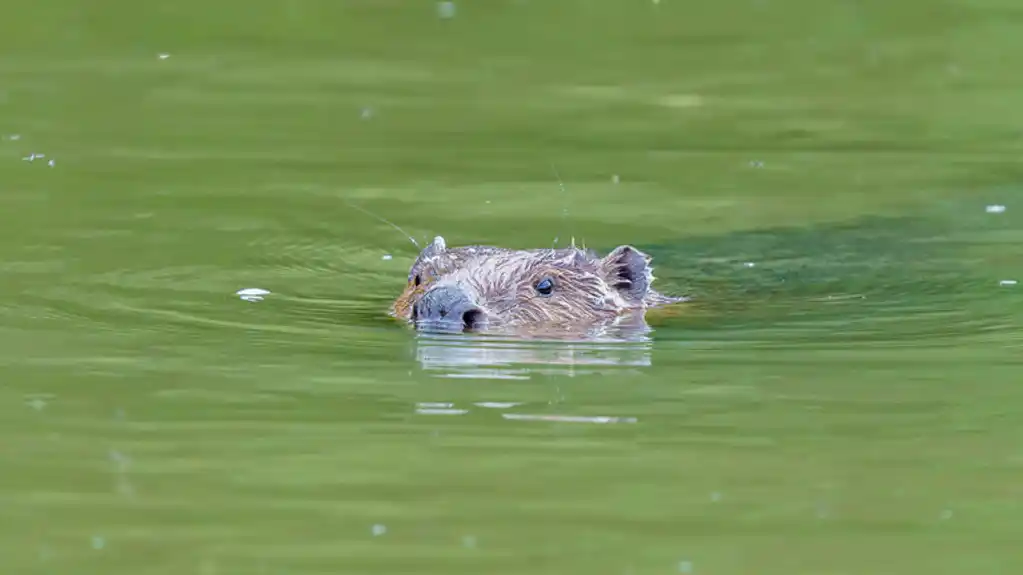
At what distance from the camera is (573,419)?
6984 millimetres

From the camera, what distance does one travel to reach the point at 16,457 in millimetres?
6434

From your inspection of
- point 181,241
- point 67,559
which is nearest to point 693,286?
point 181,241

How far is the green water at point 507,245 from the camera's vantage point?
575 cm

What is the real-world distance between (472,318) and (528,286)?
70cm

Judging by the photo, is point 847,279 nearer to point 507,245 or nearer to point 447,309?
point 507,245

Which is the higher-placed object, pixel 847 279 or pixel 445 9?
pixel 445 9

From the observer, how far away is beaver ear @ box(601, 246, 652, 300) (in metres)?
9.91

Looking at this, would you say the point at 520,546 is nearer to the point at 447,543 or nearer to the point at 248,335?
the point at 447,543

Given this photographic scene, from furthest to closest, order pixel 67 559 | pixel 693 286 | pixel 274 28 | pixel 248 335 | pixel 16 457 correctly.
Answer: pixel 274 28 → pixel 693 286 → pixel 248 335 → pixel 16 457 → pixel 67 559

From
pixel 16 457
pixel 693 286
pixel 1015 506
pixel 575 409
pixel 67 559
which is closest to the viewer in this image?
pixel 67 559

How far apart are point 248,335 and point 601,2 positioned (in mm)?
9532

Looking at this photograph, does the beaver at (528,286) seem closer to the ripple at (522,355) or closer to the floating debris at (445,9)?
the ripple at (522,355)

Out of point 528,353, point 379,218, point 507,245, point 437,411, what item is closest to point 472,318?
point 528,353

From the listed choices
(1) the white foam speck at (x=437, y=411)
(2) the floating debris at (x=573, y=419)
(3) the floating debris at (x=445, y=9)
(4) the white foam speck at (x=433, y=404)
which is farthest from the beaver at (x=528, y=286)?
(3) the floating debris at (x=445, y=9)
